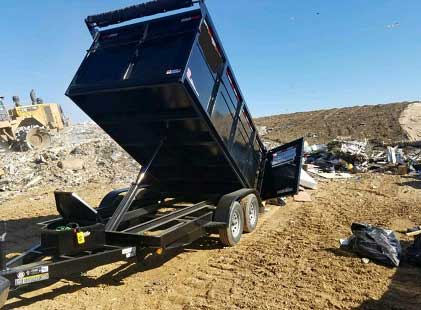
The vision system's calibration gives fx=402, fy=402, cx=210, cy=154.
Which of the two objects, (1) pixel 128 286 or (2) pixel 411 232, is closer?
(1) pixel 128 286

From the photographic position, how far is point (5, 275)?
3930 millimetres

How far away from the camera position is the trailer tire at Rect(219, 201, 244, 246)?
6453mm

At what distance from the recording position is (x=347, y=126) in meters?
28.9

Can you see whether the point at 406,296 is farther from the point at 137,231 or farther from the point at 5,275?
the point at 5,275

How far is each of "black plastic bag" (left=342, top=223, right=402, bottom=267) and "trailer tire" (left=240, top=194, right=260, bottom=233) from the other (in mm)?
1999

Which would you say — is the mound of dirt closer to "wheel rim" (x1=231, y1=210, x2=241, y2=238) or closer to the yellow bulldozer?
the yellow bulldozer

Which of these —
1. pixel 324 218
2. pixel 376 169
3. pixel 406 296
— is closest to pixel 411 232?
pixel 324 218

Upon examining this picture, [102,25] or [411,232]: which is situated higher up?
[102,25]

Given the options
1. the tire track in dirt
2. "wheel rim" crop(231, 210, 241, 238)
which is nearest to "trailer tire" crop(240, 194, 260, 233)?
"wheel rim" crop(231, 210, 241, 238)

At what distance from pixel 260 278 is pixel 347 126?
2571cm

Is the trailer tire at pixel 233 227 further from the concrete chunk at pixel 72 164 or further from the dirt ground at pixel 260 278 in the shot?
the concrete chunk at pixel 72 164

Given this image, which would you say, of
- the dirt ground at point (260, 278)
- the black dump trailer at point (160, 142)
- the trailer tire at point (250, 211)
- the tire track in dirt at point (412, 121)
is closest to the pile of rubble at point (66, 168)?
the dirt ground at point (260, 278)

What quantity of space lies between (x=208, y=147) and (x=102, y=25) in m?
2.58

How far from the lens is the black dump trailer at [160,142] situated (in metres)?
4.93
